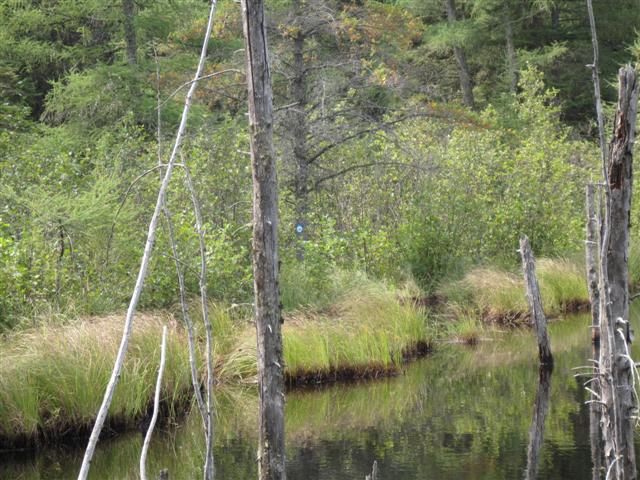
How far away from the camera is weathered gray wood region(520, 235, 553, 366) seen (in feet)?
39.0

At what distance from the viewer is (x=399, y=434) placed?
917 centimetres

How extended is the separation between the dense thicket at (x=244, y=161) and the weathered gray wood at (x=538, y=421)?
3.68 meters

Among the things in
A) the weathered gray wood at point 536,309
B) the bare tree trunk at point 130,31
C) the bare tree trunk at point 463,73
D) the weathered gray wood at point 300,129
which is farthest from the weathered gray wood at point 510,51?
the weathered gray wood at point 536,309

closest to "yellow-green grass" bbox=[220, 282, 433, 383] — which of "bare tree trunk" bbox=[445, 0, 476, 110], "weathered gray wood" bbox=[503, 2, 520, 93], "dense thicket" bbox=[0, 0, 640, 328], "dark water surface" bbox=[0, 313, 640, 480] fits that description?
"dark water surface" bbox=[0, 313, 640, 480]

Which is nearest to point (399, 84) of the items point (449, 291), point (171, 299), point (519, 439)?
point (449, 291)

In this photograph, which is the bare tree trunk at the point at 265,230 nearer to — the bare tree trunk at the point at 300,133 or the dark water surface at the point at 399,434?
the dark water surface at the point at 399,434

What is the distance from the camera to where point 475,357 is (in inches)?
513

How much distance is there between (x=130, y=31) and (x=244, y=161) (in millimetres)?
6205

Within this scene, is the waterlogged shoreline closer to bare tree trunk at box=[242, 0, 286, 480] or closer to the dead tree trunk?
bare tree trunk at box=[242, 0, 286, 480]

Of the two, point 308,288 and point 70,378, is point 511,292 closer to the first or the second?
point 308,288

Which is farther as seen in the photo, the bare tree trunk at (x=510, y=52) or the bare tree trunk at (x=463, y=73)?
the bare tree trunk at (x=463, y=73)

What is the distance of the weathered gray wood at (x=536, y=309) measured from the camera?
11883 mm

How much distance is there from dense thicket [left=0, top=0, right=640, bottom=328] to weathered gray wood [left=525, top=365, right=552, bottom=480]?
145 inches

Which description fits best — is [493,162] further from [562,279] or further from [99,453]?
[99,453]
